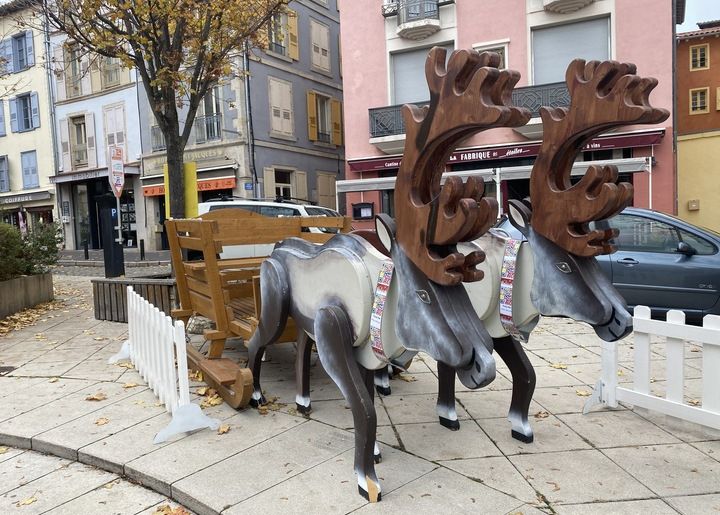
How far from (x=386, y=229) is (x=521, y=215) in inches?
31.7

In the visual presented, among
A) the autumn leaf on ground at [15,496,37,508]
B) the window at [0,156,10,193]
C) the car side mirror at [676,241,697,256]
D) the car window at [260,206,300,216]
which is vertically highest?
the window at [0,156,10,193]

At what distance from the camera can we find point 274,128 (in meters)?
21.2

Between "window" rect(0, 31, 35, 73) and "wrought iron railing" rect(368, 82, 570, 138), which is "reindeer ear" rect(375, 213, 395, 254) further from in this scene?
"window" rect(0, 31, 35, 73)

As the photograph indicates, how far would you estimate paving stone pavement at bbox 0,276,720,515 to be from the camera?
2648mm

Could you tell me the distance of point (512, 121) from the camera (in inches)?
76.5

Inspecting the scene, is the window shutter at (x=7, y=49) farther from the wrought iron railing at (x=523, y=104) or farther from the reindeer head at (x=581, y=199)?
the reindeer head at (x=581, y=199)

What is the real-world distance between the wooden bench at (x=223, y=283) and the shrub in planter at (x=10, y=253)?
4.40m

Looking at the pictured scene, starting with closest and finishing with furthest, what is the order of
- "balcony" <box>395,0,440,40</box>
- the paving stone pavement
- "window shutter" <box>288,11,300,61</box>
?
the paving stone pavement → "balcony" <box>395,0,440,40</box> → "window shutter" <box>288,11,300,61</box>

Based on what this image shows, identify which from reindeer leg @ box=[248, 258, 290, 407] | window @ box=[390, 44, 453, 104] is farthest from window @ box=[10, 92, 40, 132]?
reindeer leg @ box=[248, 258, 290, 407]

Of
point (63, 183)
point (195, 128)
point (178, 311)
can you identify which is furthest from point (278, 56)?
point (178, 311)

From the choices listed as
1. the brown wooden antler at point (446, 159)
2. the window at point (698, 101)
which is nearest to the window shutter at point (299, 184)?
the window at point (698, 101)

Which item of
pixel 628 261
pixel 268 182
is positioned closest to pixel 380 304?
pixel 628 261

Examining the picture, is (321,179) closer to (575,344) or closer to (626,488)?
(575,344)

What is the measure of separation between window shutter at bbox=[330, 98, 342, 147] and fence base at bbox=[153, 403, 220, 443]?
2168cm
